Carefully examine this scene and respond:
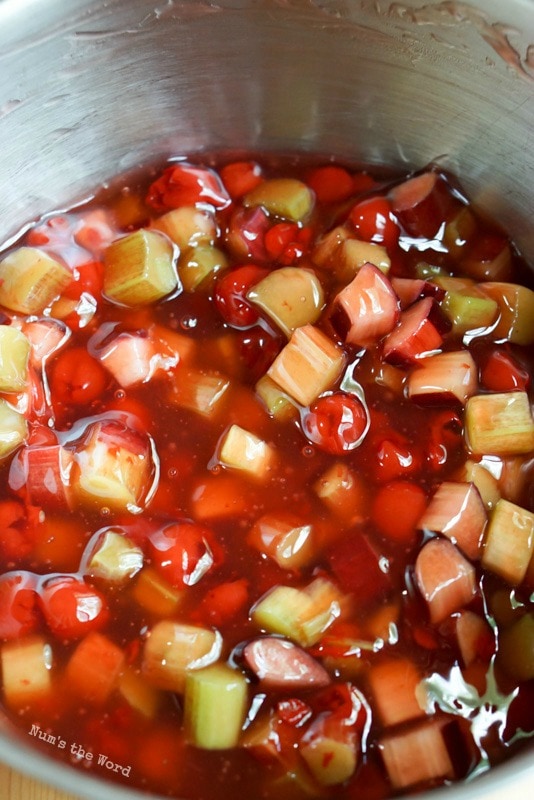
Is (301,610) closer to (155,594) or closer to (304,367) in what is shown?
(155,594)

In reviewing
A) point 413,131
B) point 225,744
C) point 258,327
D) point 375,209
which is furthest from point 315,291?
point 225,744

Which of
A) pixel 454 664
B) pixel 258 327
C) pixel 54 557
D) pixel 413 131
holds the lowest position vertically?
pixel 454 664

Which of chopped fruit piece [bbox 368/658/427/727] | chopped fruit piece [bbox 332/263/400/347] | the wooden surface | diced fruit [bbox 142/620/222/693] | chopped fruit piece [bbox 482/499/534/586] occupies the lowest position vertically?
chopped fruit piece [bbox 368/658/427/727]

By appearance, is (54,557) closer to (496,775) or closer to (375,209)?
(496,775)

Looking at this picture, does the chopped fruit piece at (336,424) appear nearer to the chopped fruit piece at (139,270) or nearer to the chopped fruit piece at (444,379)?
the chopped fruit piece at (444,379)

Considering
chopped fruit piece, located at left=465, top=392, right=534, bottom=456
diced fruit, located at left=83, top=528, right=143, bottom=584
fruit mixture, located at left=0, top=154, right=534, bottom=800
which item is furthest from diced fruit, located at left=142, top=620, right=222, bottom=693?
chopped fruit piece, located at left=465, top=392, right=534, bottom=456

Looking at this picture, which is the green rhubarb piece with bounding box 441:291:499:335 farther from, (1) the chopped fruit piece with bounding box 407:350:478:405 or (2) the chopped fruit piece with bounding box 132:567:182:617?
(2) the chopped fruit piece with bounding box 132:567:182:617
